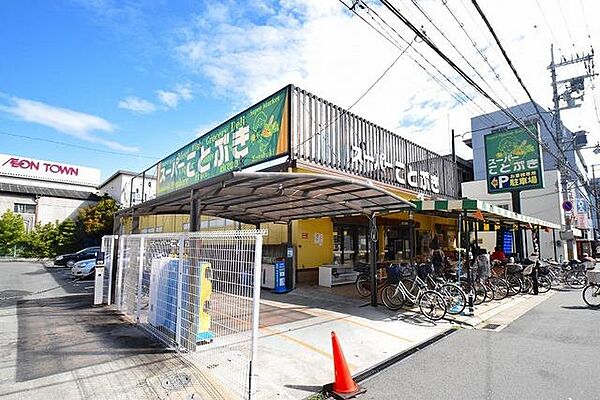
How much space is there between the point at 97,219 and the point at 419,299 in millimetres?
27051

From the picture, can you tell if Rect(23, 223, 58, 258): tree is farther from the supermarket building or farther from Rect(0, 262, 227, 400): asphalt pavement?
Rect(0, 262, 227, 400): asphalt pavement

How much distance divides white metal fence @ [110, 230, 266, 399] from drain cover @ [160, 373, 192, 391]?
0.28m

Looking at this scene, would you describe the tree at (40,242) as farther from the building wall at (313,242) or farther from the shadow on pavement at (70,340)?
the building wall at (313,242)

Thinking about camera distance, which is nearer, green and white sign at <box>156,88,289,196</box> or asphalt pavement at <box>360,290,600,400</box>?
asphalt pavement at <box>360,290,600,400</box>

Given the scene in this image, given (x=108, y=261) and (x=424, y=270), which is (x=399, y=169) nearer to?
(x=424, y=270)

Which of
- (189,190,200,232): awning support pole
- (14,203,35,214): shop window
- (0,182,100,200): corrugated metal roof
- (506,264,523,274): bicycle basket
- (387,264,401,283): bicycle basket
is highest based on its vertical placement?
(0,182,100,200): corrugated metal roof

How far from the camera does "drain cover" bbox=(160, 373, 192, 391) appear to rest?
395 cm

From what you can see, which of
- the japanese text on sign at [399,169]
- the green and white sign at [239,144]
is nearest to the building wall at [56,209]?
the green and white sign at [239,144]

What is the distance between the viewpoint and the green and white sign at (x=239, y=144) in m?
9.86

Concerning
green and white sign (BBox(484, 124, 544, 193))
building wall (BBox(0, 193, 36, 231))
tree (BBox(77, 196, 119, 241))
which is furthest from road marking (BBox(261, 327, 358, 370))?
building wall (BBox(0, 193, 36, 231))

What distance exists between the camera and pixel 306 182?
19.0 ft

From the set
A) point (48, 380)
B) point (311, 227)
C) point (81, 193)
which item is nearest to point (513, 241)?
point (311, 227)

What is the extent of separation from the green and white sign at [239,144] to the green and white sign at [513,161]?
11.2 metres

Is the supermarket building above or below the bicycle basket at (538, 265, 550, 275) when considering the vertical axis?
above
